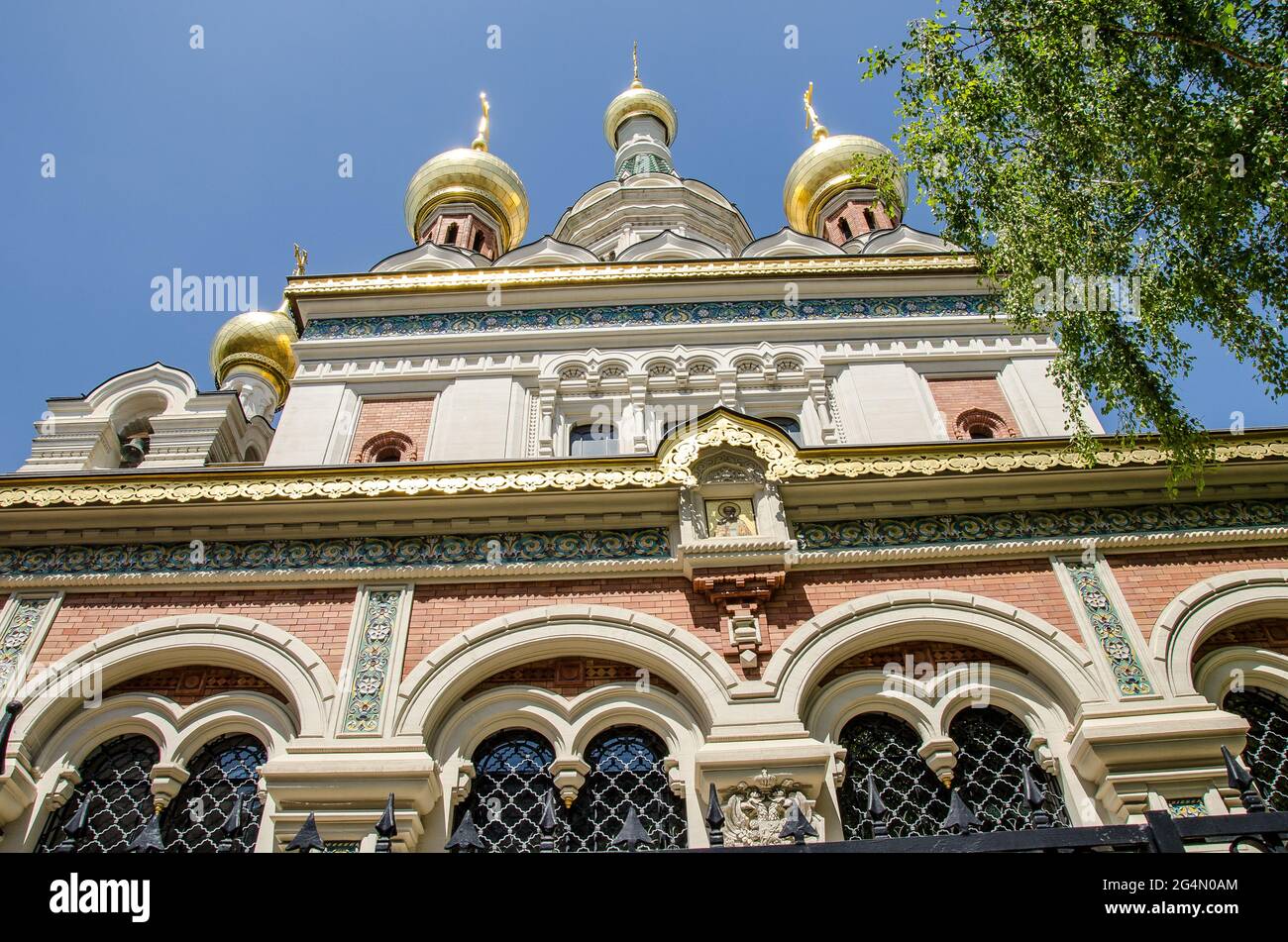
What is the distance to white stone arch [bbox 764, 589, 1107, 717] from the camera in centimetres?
668

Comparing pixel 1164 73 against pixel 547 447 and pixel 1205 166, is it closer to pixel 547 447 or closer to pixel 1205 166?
pixel 1205 166

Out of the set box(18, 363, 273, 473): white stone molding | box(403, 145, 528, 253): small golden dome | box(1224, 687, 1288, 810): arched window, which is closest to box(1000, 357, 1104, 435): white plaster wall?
box(1224, 687, 1288, 810): arched window

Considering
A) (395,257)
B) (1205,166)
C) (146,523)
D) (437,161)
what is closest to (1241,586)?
(1205,166)

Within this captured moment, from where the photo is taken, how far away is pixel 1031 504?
7656 millimetres

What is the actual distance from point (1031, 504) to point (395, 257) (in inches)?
345

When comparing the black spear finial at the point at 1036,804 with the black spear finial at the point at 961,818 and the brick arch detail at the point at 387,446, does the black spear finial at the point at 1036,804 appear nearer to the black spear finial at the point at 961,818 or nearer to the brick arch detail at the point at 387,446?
the black spear finial at the point at 961,818

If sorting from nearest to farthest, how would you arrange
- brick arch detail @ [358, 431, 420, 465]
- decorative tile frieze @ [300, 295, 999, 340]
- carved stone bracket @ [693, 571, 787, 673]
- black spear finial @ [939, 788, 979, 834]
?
black spear finial @ [939, 788, 979, 834] → carved stone bracket @ [693, 571, 787, 673] → brick arch detail @ [358, 431, 420, 465] → decorative tile frieze @ [300, 295, 999, 340]

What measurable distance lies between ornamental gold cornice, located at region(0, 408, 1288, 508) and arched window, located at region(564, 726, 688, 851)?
1.84 metres

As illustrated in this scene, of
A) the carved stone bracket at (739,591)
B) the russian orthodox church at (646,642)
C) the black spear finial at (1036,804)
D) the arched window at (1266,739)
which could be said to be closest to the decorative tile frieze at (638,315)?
the russian orthodox church at (646,642)

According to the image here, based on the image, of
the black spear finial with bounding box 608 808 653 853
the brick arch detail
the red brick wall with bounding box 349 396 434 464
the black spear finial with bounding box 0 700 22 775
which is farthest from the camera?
the red brick wall with bounding box 349 396 434 464

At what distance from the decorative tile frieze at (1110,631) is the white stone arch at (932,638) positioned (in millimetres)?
160

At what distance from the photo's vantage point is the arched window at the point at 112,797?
6418 millimetres

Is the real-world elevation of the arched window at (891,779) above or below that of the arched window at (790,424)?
below

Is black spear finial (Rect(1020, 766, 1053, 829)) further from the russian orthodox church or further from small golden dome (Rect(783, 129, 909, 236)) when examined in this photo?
small golden dome (Rect(783, 129, 909, 236))
